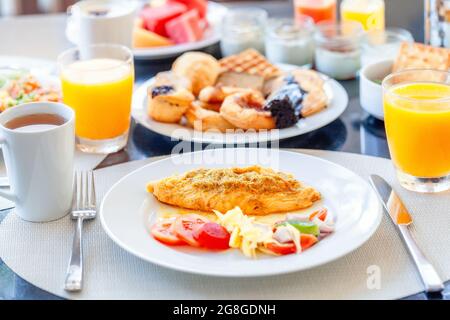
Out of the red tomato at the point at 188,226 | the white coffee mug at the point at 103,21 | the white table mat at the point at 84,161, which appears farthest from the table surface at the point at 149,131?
the red tomato at the point at 188,226

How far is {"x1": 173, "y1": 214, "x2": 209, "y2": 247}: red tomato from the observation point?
4.42 feet

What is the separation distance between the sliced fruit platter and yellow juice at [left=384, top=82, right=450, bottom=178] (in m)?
0.92

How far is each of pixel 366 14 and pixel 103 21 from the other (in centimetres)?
82

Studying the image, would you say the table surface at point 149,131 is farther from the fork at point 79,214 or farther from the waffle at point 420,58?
the waffle at point 420,58

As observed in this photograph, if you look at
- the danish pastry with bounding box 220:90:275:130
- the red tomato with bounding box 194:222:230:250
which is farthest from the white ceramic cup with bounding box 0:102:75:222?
the danish pastry with bounding box 220:90:275:130

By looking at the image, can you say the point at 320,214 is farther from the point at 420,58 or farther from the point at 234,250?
the point at 420,58

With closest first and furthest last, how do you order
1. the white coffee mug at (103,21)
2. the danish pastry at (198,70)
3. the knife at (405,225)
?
the knife at (405,225)
the danish pastry at (198,70)
the white coffee mug at (103,21)

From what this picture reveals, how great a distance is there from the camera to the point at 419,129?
155cm

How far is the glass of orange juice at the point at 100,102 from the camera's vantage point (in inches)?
70.4

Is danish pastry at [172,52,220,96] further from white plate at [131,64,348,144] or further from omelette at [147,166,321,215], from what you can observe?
omelette at [147,166,321,215]

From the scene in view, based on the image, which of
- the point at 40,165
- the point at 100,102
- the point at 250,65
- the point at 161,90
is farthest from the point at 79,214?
the point at 250,65

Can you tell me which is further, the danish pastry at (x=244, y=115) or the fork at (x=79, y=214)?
the danish pastry at (x=244, y=115)

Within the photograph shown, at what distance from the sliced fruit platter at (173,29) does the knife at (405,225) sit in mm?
957
